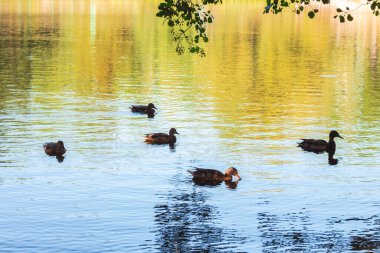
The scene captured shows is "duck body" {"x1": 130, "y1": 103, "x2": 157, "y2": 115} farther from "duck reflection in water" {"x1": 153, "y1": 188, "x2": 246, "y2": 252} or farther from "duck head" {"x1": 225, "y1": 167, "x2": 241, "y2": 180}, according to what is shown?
"duck reflection in water" {"x1": 153, "y1": 188, "x2": 246, "y2": 252}

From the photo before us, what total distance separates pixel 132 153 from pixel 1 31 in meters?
97.8

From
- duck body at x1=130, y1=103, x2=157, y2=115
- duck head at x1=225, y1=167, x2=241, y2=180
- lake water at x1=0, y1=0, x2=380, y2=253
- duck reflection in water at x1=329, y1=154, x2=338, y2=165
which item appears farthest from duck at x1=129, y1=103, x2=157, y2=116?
duck head at x1=225, y1=167, x2=241, y2=180

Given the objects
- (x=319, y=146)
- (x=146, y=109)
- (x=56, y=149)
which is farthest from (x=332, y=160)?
(x=146, y=109)

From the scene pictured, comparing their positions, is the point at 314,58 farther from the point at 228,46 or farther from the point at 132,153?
the point at 132,153

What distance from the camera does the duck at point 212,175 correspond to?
3384cm

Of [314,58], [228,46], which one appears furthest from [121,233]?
[228,46]

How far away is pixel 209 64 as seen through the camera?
87.7m

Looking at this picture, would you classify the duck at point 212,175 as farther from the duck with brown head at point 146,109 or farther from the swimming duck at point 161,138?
the duck with brown head at point 146,109

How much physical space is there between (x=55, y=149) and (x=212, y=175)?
8.64 meters

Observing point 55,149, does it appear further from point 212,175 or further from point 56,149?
point 212,175

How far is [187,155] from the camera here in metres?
40.1

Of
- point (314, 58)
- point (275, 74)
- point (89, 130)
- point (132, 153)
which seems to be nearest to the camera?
point (132, 153)

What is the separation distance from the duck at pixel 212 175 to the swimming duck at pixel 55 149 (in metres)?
7.64

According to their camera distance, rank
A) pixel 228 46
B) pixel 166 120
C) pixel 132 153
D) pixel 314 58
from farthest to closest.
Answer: pixel 228 46 < pixel 314 58 < pixel 166 120 < pixel 132 153
